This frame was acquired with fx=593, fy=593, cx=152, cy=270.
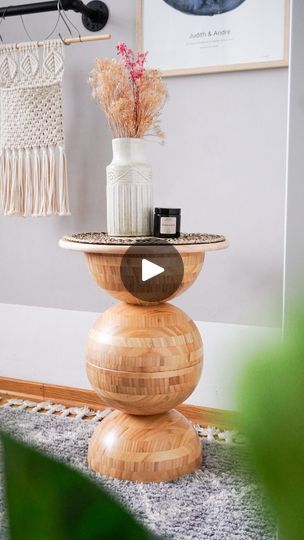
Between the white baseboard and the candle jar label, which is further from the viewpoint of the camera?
the white baseboard

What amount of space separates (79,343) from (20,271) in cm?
34

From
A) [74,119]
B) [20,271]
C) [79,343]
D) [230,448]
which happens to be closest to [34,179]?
[74,119]

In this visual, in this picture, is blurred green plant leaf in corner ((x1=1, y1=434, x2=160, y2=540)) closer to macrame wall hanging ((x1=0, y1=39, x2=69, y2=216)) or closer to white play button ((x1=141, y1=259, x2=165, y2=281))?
white play button ((x1=141, y1=259, x2=165, y2=281))

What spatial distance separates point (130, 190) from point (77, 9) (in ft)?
2.29

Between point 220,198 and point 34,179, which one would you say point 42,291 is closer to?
point 34,179

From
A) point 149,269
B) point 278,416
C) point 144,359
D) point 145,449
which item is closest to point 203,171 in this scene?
point 149,269

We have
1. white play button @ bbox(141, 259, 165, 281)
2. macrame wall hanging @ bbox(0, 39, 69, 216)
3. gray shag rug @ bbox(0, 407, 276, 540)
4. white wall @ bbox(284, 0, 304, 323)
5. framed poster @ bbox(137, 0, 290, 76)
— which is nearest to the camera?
white wall @ bbox(284, 0, 304, 323)

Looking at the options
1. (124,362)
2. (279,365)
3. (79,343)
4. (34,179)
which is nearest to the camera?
(279,365)

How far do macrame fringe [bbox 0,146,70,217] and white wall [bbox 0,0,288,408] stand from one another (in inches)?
2.7

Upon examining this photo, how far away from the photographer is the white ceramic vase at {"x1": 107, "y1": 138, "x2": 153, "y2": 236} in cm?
145

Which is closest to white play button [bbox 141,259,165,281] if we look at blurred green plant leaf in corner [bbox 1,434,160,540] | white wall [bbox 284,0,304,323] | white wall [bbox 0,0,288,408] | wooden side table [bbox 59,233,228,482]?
wooden side table [bbox 59,233,228,482]

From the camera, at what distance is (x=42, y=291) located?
2.10 metres

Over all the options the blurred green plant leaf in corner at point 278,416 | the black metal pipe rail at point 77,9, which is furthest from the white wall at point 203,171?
the blurred green plant leaf in corner at point 278,416

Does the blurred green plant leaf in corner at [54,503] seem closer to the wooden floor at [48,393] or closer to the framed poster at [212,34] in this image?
the framed poster at [212,34]
